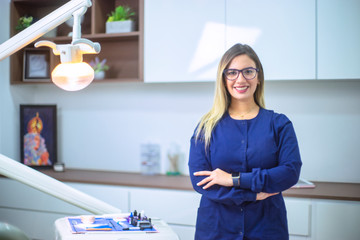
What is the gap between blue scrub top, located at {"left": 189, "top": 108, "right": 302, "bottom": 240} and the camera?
66.6 inches

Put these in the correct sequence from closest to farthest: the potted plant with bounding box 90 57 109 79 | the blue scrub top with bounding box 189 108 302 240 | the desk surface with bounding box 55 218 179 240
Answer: the desk surface with bounding box 55 218 179 240
the blue scrub top with bounding box 189 108 302 240
the potted plant with bounding box 90 57 109 79

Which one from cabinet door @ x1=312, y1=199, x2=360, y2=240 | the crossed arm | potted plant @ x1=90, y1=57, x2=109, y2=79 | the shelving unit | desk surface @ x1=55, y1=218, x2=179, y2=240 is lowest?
cabinet door @ x1=312, y1=199, x2=360, y2=240

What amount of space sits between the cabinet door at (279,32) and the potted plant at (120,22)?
2.75 feet

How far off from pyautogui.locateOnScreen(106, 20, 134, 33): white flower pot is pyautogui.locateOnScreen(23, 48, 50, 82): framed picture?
Result: 72 cm

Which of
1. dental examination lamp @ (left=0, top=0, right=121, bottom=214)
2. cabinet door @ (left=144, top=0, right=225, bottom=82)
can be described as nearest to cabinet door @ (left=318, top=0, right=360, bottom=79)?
cabinet door @ (left=144, top=0, right=225, bottom=82)

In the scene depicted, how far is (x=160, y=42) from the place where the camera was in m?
3.01

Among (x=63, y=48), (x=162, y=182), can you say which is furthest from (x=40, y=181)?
(x=162, y=182)

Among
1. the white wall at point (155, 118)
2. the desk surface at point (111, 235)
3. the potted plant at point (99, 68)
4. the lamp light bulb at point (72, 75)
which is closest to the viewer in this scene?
the lamp light bulb at point (72, 75)

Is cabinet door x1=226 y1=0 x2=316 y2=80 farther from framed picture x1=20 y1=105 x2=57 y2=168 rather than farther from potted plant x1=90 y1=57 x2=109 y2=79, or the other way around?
framed picture x1=20 y1=105 x2=57 y2=168

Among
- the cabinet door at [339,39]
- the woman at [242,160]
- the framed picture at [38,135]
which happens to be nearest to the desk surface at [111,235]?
the woman at [242,160]

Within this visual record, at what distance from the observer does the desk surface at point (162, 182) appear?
2570 mm

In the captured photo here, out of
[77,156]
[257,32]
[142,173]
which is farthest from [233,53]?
[77,156]

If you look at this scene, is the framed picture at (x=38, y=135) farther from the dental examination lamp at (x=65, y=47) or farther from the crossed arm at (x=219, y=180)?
the dental examination lamp at (x=65, y=47)

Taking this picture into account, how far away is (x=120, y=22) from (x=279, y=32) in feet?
4.16
